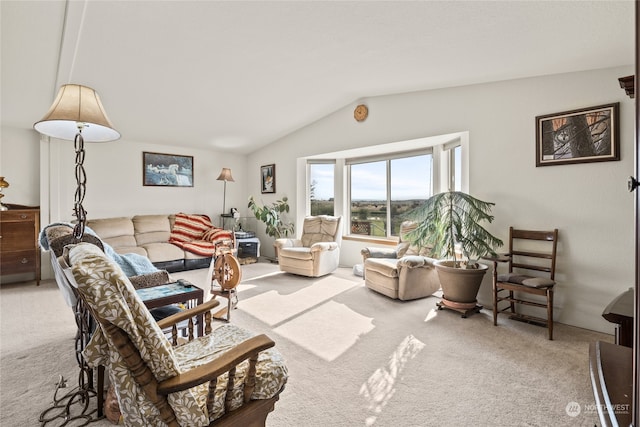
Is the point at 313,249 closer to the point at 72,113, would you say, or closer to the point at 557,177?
the point at 557,177

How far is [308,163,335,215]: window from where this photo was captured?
19.2 feet

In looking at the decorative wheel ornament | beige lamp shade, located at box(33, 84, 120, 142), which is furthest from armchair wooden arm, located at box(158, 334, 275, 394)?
the decorative wheel ornament

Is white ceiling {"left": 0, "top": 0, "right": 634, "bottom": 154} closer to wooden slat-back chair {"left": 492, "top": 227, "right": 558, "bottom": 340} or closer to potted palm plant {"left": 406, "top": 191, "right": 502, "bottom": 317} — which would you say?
potted palm plant {"left": 406, "top": 191, "right": 502, "bottom": 317}

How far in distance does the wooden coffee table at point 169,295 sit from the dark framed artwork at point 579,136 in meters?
3.40

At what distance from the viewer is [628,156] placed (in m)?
2.57

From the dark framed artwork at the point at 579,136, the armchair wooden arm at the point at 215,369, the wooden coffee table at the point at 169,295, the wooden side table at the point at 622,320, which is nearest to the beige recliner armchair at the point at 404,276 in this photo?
the dark framed artwork at the point at 579,136

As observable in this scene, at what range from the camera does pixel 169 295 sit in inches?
80.7

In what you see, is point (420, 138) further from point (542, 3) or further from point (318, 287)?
point (318, 287)

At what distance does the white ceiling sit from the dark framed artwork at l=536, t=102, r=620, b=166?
1.39ft

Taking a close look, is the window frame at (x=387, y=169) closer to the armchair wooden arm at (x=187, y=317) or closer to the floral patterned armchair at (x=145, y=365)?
the armchair wooden arm at (x=187, y=317)

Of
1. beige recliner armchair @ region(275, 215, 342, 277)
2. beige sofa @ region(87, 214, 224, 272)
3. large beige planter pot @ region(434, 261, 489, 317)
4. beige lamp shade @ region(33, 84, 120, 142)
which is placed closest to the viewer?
beige lamp shade @ region(33, 84, 120, 142)

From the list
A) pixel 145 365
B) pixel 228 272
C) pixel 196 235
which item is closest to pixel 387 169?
pixel 228 272

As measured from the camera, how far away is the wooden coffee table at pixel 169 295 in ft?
6.42

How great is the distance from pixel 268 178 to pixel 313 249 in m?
2.45
